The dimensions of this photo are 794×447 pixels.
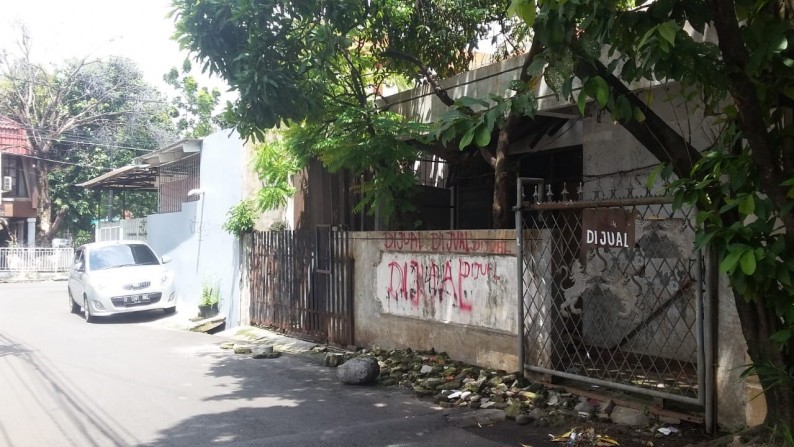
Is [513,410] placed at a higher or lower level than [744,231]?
lower

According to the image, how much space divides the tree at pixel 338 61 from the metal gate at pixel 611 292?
2.68 m

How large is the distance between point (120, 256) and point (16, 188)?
21003 millimetres

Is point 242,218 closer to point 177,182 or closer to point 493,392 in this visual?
point 177,182

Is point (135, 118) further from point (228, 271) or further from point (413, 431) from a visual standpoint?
point (413, 431)

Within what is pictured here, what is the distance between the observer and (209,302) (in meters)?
13.4

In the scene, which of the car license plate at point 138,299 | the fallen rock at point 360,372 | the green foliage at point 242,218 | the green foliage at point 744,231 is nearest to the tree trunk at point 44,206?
the car license plate at point 138,299

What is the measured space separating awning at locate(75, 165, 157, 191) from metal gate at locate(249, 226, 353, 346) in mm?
7320

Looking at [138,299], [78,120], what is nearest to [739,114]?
[138,299]

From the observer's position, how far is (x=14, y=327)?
12.8 metres

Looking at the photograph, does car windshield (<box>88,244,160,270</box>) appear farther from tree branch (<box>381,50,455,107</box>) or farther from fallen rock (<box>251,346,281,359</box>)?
tree branch (<box>381,50,455,107</box>)

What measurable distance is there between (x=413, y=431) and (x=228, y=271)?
27.6 feet

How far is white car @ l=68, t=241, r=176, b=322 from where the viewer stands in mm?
13586

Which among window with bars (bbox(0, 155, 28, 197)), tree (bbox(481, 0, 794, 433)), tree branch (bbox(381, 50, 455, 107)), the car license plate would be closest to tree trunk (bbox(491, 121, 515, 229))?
tree branch (bbox(381, 50, 455, 107))

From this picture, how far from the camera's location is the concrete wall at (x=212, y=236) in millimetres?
12969
